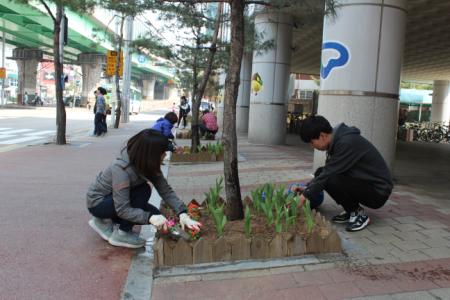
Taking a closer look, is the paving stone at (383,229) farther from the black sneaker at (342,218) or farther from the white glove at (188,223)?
the white glove at (188,223)

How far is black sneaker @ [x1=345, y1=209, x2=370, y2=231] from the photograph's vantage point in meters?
5.04

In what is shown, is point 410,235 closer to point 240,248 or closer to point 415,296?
point 415,296

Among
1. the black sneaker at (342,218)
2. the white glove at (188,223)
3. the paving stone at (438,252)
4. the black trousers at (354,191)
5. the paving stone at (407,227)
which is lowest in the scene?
the paving stone at (438,252)

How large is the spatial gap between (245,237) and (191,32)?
9994 millimetres

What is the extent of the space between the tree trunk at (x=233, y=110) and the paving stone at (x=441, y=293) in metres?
1.90

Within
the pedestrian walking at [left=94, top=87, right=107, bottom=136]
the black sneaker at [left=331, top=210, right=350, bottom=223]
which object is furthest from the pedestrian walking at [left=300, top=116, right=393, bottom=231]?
the pedestrian walking at [left=94, top=87, right=107, bottom=136]

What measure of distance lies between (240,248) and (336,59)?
4.75m

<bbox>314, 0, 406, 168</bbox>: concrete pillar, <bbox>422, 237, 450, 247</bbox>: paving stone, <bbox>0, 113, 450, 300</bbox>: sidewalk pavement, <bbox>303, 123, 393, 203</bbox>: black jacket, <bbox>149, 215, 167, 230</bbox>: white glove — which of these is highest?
<bbox>314, 0, 406, 168</bbox>: concrete pillar

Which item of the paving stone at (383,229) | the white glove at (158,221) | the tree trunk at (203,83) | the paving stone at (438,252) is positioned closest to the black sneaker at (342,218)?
the paving stone at (383,229)

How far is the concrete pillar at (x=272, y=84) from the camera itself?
1550 cm

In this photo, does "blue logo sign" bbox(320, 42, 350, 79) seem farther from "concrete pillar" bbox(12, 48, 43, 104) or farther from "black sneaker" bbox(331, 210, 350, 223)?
"concrete pillar" bbox(12, 48, 43, 104)

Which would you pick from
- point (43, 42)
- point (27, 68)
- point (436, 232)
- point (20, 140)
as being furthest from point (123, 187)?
point (27, 68)

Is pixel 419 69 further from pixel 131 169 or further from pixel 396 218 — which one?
pixel 131 169

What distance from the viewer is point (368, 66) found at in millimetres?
7707
